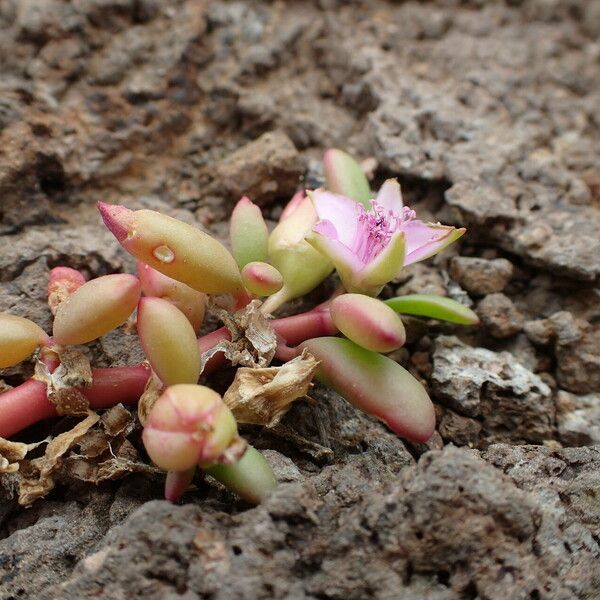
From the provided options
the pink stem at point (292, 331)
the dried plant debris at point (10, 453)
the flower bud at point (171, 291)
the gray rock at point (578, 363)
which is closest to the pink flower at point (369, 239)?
the pink stem at point (292, 331)

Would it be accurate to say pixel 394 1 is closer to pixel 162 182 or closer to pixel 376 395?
pixel 162 182

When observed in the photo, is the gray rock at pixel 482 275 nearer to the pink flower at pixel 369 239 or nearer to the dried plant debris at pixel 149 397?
the pink flower at pixel 369 239

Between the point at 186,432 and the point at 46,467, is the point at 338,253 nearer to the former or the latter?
the point at 186,432

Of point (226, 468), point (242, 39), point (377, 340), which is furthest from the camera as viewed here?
point (242, 39)

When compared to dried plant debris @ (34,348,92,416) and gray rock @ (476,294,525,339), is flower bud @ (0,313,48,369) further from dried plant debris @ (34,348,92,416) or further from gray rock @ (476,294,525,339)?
gray rock @ (476,294,525,339)

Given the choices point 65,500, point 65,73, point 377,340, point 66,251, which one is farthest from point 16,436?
point 65,73

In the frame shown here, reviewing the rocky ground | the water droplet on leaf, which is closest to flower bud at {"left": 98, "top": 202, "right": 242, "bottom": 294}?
the water droplet on leaf

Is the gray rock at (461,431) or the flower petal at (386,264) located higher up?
the flower petal at (386,264)
